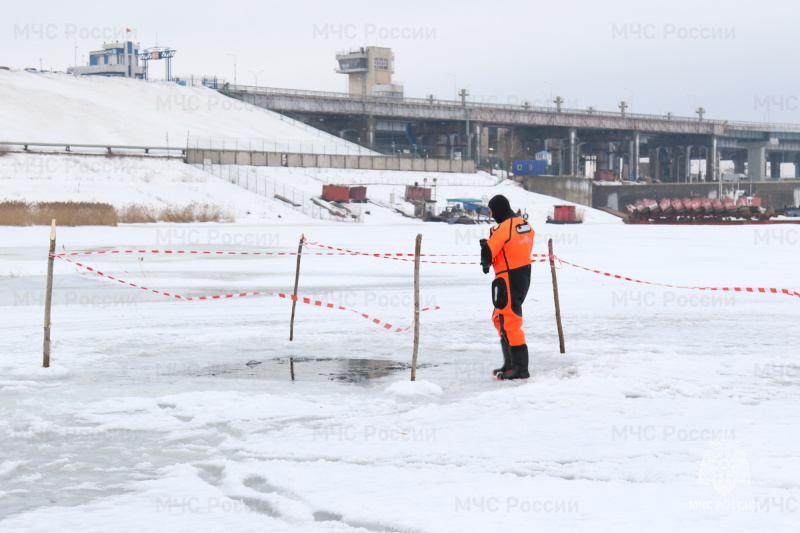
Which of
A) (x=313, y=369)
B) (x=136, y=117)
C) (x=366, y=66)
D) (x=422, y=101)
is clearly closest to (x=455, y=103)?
(x=422, y=101)

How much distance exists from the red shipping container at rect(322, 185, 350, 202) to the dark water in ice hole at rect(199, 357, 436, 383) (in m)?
56.3

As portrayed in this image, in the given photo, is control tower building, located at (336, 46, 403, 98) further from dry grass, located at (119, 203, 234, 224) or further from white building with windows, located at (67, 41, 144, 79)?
dry grass, located at (119, 203, 234, 224)

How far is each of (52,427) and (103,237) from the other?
Result: 97.2ft

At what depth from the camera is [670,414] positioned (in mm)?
8781

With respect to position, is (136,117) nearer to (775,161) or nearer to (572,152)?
(572,152)

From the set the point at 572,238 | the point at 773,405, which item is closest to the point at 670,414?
the point at 773,405

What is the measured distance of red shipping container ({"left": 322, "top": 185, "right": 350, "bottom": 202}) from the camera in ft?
223

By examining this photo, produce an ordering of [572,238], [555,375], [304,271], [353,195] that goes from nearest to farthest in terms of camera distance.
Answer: [555,375], [304,271], [572,238], [353,195]

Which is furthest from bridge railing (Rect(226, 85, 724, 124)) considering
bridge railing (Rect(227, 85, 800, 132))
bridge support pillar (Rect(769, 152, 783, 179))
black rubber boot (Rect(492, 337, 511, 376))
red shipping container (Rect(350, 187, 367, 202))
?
black rubber boot (Rect(492, 337, 511, 376))

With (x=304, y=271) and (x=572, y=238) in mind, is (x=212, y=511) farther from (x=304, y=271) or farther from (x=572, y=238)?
(x=572, y=238)

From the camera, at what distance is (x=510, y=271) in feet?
33.5

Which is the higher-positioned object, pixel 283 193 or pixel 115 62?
pixel 115 62

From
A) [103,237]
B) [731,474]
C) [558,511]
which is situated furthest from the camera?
[103,237]

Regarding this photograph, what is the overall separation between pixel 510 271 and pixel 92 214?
3943 centimetres
